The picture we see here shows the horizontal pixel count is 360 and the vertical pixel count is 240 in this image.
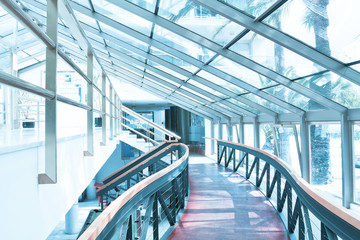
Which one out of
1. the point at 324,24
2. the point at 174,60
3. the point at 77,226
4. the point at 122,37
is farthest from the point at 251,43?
the point at 77,226

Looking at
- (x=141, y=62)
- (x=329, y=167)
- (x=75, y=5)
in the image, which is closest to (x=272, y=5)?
(x=329, y=167)

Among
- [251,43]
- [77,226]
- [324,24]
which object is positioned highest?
[251,43]

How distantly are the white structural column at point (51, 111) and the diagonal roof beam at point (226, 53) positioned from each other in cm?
403

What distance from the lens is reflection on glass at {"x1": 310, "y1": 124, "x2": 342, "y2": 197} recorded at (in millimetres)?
5711

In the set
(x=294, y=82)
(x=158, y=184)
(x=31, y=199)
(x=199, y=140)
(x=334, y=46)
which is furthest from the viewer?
(x=199, y=140)

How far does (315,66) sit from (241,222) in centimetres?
247

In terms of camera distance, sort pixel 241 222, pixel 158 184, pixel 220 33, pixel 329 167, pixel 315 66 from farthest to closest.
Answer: pixel 329 167 < pixel 220 33 < pixel 315 66 < pixel 241 222 < pixel 158 184

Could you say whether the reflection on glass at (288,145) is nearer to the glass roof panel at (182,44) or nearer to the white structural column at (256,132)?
the white structural column at (256,132)

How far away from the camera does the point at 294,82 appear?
5324 mm

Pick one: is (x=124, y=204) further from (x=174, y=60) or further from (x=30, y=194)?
(x=174, y=60)

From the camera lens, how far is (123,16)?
576 centimetres

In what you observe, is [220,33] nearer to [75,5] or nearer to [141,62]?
[75,5]

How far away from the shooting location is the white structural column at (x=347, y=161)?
498 centimetres

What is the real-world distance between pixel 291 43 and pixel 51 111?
3.47m
